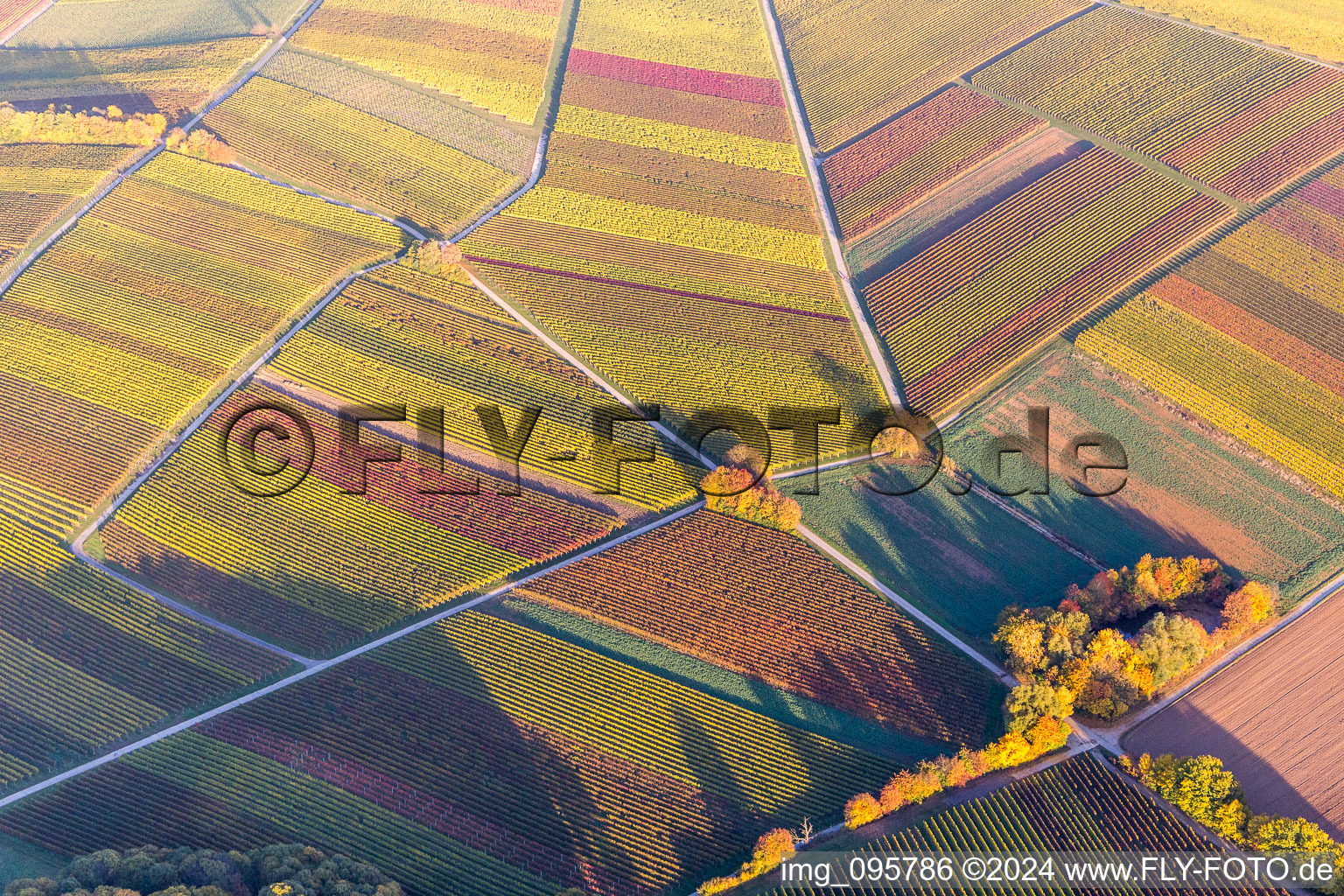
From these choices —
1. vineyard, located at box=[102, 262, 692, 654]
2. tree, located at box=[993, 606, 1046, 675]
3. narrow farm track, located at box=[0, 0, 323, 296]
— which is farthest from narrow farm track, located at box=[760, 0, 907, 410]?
narrow farm track, located at box=[0, 0, 323, 296]

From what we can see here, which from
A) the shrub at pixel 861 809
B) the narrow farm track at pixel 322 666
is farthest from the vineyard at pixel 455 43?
the shrub at pixel 861 809

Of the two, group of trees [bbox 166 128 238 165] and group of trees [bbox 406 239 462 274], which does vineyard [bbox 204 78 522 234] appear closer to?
group of trees [bbox 166 128 238 165]

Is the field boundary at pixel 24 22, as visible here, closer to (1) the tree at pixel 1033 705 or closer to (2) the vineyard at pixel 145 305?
(2) the vineyard at pixel 145 305

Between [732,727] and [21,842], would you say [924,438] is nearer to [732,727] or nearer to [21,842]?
[732,727]

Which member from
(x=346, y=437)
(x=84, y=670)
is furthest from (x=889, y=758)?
(x=84, y=670)

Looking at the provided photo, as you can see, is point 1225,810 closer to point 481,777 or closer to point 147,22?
point 481,777

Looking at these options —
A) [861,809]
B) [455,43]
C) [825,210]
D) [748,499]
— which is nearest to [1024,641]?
[861,809]
